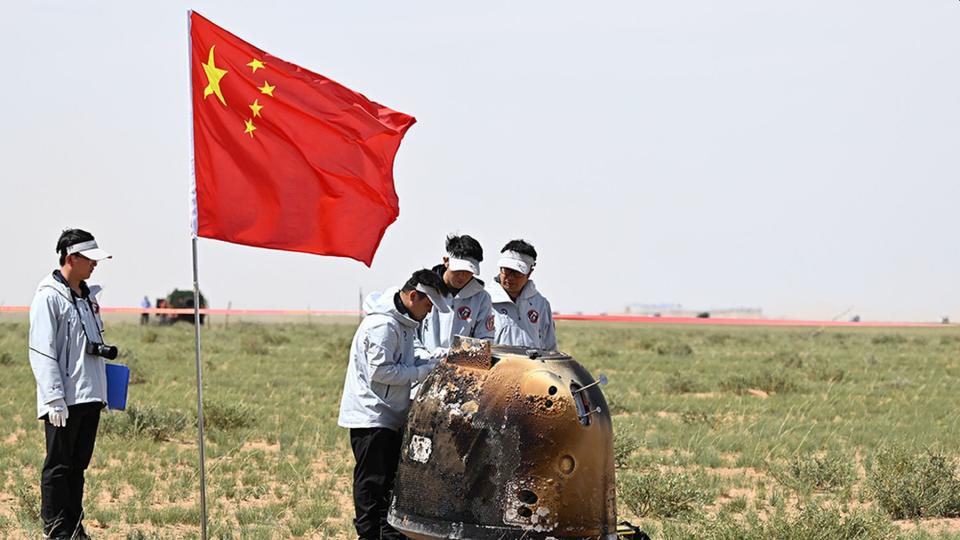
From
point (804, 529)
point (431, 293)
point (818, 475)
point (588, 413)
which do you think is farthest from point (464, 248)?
point (818, 475)

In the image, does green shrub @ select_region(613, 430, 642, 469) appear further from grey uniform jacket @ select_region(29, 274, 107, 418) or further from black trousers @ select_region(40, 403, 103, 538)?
grey uniform jacket @ select_region(29, 274, 107, 418)

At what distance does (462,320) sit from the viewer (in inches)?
325

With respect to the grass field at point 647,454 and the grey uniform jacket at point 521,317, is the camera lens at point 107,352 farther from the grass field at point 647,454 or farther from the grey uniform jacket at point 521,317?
the grey uniform jacket at point 521,317

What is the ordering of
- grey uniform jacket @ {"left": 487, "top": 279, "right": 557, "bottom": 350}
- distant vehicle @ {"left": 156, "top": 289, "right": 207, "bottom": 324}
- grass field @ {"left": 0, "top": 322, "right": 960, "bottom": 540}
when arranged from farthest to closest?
distant vehicle @ {"left": 156, "top": 289, "right": 207, "bottom": 324}, grass field @ {"left": 0, "top": 322, "right": 960, "bottom": 540}, grey uniform jacket @ {"left": 487, "top": 279, "right": 557, "bottom": 350}

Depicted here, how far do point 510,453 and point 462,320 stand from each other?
7.81 feet

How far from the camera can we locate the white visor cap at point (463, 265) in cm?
799

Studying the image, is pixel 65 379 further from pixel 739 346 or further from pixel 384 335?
pixel 739 346

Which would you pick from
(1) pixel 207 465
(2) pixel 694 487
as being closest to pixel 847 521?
(2) pixel 694 487

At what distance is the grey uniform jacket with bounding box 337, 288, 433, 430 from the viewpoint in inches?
289

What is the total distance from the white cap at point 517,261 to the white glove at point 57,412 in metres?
2.91

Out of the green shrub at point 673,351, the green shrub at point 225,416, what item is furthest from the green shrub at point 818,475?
the green shrub at point 673,351

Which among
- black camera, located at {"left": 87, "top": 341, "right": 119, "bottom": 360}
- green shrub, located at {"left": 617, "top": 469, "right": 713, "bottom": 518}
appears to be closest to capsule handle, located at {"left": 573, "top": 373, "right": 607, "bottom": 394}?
black camera, located at {"left": 87, "top": 341, "right": 119, "bottom": 360}

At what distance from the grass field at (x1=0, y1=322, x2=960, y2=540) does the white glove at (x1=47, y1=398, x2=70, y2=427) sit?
1.39 m

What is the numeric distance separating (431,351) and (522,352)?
162 centimetres
